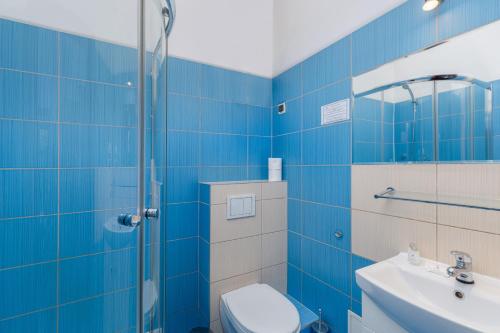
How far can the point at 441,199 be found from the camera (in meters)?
0.95

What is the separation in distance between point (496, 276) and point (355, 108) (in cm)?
89

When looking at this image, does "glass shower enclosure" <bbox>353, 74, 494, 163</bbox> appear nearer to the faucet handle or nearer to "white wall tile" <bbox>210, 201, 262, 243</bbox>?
the faucet handle

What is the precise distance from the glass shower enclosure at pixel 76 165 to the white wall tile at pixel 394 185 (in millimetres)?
1036

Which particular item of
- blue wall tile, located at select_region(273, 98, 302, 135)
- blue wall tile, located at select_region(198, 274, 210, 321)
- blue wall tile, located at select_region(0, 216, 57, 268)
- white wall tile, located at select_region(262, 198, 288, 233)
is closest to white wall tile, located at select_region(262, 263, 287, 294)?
white wall tile, located at select_region(262, 198, 288, 233)

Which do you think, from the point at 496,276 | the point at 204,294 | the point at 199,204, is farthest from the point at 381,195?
the point at 204,294

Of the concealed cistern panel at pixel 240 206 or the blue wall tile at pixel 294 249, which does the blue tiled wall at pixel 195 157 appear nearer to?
the concealed cistern panel at pixel 240 206

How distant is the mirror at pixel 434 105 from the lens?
862 mm

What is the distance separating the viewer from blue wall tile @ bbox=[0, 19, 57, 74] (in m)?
0.83

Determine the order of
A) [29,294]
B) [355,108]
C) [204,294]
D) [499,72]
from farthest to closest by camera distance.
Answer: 1. [204,294]
2. [355,108]
3. [29,294]
4. [499,72]

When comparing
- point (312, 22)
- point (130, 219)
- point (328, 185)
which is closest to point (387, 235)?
point (328, 185)

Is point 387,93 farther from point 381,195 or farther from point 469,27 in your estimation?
point 381,195

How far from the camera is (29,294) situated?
3.08ft

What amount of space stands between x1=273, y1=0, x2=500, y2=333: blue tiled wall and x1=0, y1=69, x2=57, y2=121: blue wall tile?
1.35m

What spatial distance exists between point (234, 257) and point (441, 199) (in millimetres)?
1176
